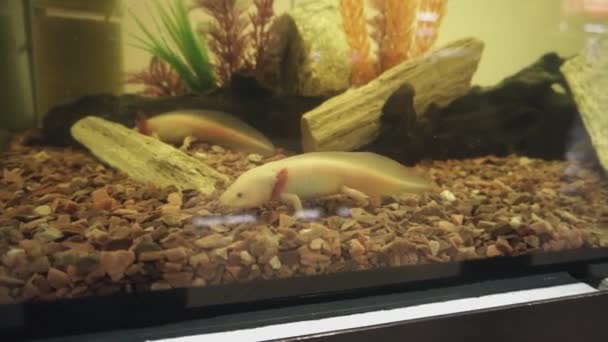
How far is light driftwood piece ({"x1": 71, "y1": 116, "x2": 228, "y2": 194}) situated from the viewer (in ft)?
3.17

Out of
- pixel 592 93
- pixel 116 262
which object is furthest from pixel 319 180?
pixel 592 93

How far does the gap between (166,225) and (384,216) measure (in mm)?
472

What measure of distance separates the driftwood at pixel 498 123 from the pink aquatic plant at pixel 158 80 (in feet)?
1.51

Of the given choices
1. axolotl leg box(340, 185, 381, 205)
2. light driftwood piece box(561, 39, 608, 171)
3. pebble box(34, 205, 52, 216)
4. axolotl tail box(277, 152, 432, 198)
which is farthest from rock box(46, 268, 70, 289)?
light driftwood piece box(561, 39, 608, 171)

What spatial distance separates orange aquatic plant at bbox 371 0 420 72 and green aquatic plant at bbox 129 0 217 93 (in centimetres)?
39

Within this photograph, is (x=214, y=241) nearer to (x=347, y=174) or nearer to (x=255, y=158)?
(x=255, y=158)

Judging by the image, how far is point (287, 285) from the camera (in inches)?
38.8

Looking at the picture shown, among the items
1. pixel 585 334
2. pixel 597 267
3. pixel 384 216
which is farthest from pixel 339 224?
pixel 597 267

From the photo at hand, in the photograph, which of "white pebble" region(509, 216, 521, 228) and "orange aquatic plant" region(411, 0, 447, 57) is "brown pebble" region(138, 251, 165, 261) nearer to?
"orange aquatic plant" region(411, 0, 447, 57)

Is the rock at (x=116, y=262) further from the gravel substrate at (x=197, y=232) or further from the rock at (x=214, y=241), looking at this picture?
the rock at (x=214, y=241)

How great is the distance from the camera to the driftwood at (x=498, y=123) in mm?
1163

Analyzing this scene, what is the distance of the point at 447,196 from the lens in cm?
118

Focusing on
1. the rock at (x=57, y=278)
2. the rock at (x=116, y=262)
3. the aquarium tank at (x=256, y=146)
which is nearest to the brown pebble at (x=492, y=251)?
the aquarium tank at (x=256, y=146)

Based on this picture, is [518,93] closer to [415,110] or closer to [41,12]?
[415,110]
